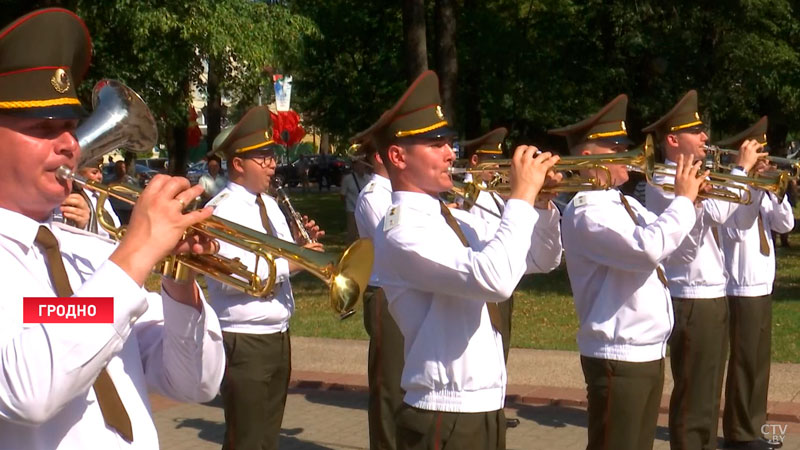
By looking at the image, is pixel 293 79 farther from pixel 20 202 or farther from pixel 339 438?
pixel 20 202

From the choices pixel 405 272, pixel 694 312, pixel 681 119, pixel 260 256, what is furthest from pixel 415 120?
pixel 694 312

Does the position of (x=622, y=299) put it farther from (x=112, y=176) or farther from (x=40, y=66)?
(x=112, y=176)

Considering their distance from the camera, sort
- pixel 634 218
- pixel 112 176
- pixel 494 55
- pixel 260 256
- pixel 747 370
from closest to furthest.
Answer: pixel 260 256, pixel 634 218, pixel 747 370, pixel 112 176, pixel 494 55

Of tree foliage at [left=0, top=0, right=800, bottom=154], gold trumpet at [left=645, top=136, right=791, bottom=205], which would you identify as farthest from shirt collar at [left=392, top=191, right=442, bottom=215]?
tree foliage at [left=0, top=0, right=800, bottom=154]

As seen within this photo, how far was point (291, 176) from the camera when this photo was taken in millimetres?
49094

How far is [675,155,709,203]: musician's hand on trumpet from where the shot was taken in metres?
5.47

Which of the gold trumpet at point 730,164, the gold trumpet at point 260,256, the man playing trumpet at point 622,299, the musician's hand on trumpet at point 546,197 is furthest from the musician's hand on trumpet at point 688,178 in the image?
the gold trumpet at point 260,256

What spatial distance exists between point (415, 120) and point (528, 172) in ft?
1.84

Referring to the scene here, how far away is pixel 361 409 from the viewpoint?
8891 millimetres

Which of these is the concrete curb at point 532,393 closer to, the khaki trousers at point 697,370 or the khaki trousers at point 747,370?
the khaki trousers at point 747,370

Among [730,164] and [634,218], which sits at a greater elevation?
[730,164]

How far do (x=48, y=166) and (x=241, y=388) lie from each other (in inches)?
143

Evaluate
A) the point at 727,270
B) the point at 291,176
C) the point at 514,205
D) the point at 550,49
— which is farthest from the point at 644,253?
the point at 291,176

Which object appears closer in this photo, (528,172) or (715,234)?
(528,172)
